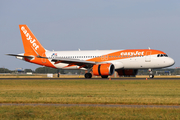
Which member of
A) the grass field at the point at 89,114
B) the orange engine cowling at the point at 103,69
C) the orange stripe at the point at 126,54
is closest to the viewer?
the grass field at the point at 89,114

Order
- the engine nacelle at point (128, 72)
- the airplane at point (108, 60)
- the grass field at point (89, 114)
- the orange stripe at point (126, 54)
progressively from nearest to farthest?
the grass field at point (89, 114) → the airplane at point (108, 60) → the orange stripe at point (126, 54) → the engine nacelle at point (128, 72)

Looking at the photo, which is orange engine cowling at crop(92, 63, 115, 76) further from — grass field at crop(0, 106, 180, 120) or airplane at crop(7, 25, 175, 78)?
grass field at crop(0, 106, 180, 120)

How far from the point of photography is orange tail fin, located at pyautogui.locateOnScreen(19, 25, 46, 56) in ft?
176

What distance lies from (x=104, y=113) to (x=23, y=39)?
4396 centimetres

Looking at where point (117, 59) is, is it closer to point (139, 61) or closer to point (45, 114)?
point (139, 61)

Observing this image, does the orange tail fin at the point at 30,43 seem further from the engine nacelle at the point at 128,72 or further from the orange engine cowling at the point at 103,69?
the engine nacelle at the point at 128,72

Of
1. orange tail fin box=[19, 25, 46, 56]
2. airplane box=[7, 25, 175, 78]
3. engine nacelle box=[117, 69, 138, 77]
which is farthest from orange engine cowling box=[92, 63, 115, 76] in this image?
orange tail fin box=[19, 25, 46, 56]

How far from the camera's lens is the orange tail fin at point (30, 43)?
53.6 m

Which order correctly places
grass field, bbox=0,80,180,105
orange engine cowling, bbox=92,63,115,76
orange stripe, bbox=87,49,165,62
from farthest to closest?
orange stripe, bbox=87,49,165,62, orange engine cowling, bbox=92,63,115,76, grass field, bbox=0,80,180,105

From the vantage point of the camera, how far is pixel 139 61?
1731 inches

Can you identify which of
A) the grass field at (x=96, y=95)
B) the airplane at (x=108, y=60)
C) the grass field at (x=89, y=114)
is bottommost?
the grass field at (x=89, y=114)

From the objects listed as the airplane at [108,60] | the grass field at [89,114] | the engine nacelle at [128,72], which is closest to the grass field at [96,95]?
the grass field at [89,114]

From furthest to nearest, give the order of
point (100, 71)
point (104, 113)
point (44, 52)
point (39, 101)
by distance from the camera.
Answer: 1. point (44, 52)
2. point (100, 71)
3. point (39, 101)
4. point (104, 113)

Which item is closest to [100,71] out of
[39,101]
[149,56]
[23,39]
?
[149,56]
